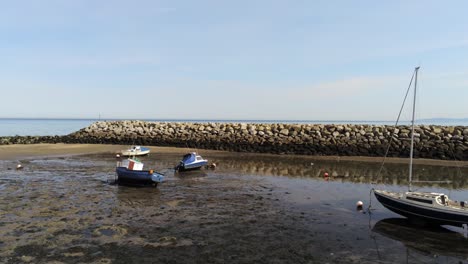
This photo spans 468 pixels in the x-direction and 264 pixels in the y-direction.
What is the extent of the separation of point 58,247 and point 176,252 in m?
3.87

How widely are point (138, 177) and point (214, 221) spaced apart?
8514mm

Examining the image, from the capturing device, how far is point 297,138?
1677 inches

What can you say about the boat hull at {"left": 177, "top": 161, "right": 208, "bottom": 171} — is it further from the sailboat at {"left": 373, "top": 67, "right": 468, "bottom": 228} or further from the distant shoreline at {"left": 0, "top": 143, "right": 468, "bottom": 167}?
the sailboat at {"left": 373, "top": 67, "right": 468, "bottom": 228}

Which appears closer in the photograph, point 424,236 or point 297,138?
point 424,236

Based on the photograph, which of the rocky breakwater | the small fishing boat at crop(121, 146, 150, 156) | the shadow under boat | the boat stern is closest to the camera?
the shadow under boat

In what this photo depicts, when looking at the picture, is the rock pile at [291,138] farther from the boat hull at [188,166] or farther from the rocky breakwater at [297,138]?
the boat hull at [188,166]

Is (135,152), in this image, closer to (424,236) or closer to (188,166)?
(188,166)

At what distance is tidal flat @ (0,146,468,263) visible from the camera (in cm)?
1199

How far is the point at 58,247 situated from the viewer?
39.8 feet

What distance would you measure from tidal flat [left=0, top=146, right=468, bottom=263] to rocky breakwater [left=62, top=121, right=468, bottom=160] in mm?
9258

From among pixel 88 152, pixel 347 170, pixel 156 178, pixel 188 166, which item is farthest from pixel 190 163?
pixel 88 152

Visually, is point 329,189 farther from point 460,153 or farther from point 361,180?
point 460,153

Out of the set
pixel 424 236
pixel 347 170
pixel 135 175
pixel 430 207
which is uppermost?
pixel 430 207

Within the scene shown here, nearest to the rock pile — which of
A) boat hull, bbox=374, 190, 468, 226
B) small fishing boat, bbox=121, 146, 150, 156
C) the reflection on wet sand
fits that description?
the reflection on wet sand
